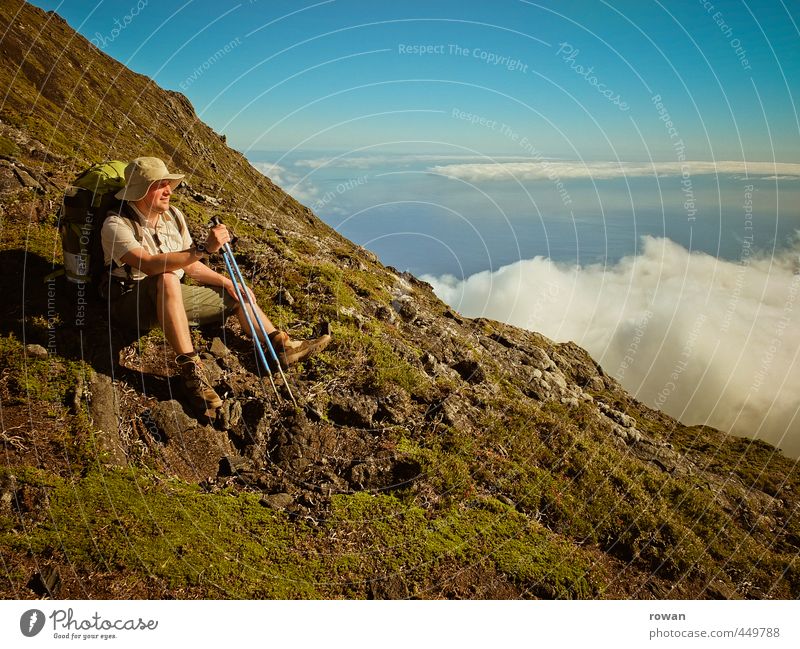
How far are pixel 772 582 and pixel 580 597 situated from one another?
4154 millimetres

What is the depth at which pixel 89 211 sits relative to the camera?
6902 millimetres

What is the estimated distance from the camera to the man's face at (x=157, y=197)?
22.6 ft

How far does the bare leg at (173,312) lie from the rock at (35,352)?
5.55ft

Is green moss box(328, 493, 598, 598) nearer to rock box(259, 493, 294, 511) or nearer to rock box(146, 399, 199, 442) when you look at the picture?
rock box(259, 493, 294, 511)

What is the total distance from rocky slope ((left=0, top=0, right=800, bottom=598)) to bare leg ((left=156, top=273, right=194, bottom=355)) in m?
0.88

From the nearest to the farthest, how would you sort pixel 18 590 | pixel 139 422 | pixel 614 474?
pixel 18 590 < pixel 139 422 < pixel 614 474

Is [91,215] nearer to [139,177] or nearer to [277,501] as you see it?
[139,177]

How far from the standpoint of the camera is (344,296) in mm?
11133

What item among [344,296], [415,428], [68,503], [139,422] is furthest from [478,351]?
[68,503]

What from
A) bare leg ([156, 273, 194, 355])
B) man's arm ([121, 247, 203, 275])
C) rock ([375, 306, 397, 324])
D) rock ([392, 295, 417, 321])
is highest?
rock ([392, 295, 417, 321])

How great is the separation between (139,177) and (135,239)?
819 mm

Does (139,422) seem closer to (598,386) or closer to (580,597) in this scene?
(580,597)

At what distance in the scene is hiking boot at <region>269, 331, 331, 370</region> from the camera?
8.25 metres

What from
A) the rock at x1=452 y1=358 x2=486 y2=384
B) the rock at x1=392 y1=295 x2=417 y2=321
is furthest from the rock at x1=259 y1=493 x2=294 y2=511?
the rock at x1=392 y1=295 x2=417 y2=321
